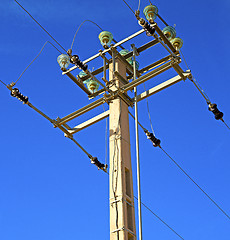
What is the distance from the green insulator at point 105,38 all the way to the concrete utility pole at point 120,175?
35.6 inches

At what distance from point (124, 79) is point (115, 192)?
9.90 feet

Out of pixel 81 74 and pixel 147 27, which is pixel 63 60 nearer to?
pixel 81 74

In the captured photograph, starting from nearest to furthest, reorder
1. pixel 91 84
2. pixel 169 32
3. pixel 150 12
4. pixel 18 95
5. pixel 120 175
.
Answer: pixel 120 175
pixel 18 95
pixel 150 12
pixel 169 32
pixel 91 84

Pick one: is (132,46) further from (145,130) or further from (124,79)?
(145,130)

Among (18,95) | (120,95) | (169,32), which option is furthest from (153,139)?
(18,95)

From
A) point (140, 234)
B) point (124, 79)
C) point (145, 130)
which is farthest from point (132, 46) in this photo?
point (140, 234)

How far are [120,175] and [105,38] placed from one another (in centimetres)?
366

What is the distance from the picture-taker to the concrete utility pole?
8.97 m

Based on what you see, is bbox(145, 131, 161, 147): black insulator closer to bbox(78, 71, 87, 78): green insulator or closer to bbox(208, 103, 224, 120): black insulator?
bbox(208, 103, 224, 120): black insulator

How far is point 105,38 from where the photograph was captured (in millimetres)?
11734

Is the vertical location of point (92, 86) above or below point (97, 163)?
above

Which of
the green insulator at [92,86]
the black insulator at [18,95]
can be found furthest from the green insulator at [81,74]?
the black insulator at [18,95]

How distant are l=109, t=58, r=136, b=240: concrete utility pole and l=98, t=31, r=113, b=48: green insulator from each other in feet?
2.96

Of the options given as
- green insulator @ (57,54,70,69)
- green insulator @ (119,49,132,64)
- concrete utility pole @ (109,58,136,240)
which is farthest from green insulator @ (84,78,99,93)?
concrete utility pole @ (109,58,136,240)
